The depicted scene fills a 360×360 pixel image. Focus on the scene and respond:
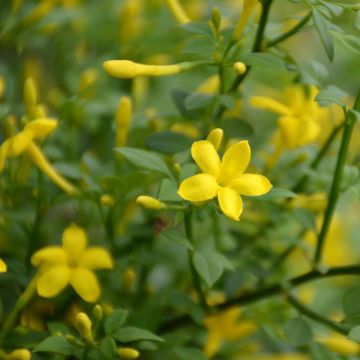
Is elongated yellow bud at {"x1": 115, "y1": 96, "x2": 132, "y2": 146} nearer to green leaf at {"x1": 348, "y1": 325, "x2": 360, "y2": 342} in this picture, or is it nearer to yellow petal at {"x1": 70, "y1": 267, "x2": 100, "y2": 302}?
yellow petal at {"x1": 70, "y1": 267, "x2": 100, "y2": 302}

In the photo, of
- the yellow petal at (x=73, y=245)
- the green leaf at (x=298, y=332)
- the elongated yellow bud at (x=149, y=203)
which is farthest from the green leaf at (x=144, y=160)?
the green leaf at (x=298, y=332)

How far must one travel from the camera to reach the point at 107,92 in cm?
114

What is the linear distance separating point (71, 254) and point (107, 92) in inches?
15.9

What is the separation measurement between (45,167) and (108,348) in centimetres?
25

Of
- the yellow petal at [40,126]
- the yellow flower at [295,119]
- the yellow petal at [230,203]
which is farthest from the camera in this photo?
the yellow flower at [295,119]

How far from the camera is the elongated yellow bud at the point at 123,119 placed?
83 centimetres

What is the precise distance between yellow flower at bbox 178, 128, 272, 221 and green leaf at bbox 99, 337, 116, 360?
0.16 metres

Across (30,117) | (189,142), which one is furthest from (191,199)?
(30,117)

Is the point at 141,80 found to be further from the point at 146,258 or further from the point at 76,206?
the point at 146,258

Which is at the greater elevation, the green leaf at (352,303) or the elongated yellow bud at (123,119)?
the elongated yellow bud at (123,119)

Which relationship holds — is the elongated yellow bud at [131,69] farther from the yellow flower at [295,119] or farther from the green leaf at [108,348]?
the green leaf at [108,348]

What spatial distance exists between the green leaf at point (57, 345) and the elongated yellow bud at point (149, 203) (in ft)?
0.49

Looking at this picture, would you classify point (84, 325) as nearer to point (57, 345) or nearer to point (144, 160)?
point (57, 345)

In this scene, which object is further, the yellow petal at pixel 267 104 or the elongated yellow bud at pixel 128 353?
the yellow petal at pixel 267 104
